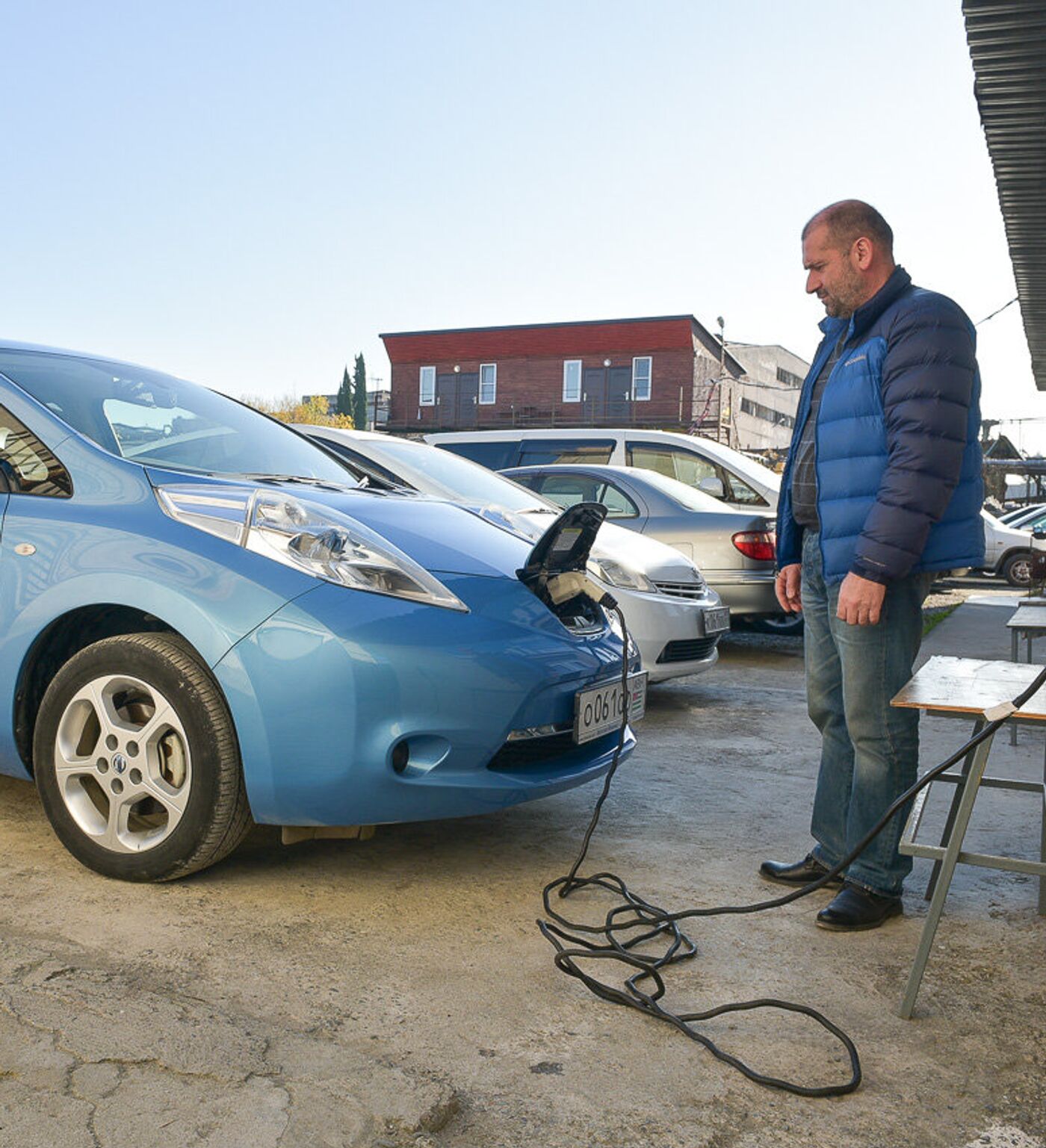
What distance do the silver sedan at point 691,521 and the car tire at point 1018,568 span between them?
12701 mm

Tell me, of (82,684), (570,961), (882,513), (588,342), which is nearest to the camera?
(570,961)

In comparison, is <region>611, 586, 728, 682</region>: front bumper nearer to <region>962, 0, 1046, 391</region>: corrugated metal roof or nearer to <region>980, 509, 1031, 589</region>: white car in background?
<region>962, 0, 1046, 391</region>: corrugated metal roof

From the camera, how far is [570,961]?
2.82 meters

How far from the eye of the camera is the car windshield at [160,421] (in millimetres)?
3668

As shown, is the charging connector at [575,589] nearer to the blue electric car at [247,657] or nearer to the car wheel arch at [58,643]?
the blue electric car at [247,657]

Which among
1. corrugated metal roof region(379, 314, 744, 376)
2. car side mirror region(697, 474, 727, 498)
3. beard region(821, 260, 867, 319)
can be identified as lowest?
car side mirror region(697, 474, 727, 498)

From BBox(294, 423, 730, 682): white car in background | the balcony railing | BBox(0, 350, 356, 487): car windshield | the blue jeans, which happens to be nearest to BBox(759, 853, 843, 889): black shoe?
the blue jeans

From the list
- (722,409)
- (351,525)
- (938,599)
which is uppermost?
(722,409)

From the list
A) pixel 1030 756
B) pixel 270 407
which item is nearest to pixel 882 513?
pixel 1030 756

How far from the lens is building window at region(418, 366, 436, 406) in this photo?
48.7 meters

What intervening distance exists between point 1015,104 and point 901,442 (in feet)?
17.9

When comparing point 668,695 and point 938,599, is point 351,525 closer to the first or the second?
point 668,695

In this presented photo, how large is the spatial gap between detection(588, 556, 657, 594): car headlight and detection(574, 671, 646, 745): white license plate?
7.59 ft

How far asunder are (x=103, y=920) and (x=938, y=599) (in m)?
14.8
